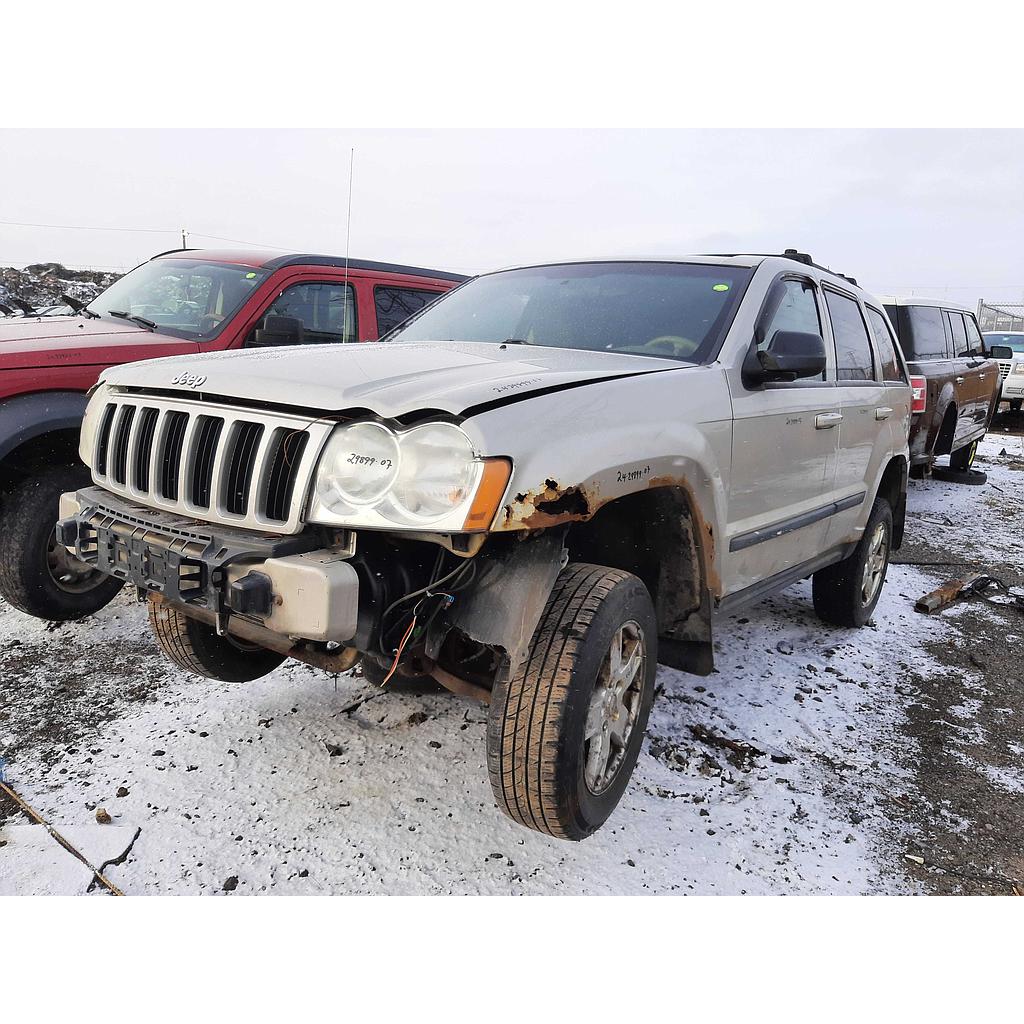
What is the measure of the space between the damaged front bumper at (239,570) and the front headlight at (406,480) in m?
0.12

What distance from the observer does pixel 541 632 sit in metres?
2.24

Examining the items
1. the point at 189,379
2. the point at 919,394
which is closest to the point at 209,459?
the point at 189,379

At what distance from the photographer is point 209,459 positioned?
233 cm

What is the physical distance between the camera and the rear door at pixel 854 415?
13.0 ft

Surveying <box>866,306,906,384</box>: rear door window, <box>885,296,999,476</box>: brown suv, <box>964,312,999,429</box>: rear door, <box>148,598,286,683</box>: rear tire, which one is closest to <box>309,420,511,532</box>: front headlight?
<box>148,598,286,683</box>: rear tire

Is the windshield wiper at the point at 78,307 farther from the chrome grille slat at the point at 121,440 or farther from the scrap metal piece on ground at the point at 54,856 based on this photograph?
the scrap metal piece on ground at the point at 54,856

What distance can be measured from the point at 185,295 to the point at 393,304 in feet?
4.43

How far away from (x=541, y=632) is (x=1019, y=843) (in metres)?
1.81

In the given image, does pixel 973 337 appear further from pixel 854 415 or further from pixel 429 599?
pixel 429 599

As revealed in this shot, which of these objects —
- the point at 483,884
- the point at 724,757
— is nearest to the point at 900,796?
the point at 724,757

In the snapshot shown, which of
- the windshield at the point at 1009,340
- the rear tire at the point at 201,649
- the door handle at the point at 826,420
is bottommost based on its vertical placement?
the rear tire at the point at 201,649

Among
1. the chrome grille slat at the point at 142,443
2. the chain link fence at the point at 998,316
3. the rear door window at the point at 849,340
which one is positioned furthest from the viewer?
the chain link fence at the point at 998,316

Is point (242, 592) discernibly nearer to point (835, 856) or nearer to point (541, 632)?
point (541, 632)

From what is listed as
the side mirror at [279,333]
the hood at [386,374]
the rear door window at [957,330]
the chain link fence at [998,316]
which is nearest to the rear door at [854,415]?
the hood at [386,374]
